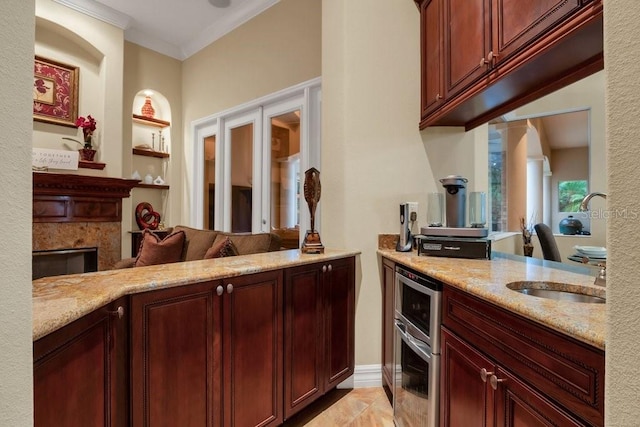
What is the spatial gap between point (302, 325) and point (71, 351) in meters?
1.11

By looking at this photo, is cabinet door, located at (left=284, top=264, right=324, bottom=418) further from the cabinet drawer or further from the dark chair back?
the dark chair back

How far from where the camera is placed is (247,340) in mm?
1496

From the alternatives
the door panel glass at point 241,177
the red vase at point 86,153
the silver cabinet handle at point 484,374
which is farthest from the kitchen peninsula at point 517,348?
the red vase at point 86,153

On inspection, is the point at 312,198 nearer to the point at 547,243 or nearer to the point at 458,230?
the point at 458,230

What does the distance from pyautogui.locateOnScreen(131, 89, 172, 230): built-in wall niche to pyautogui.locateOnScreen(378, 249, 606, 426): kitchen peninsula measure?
4.37 m

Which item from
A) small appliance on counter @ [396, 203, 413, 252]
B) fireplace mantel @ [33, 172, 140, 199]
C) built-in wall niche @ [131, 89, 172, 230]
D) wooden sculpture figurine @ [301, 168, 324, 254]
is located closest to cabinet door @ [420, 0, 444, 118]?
small appliance on counter @ [396, 203, 413, 252]

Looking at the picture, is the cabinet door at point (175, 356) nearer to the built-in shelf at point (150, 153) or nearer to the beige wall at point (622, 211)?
A: the beige wall at point (622, 211)

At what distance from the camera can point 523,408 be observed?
2.95 ft

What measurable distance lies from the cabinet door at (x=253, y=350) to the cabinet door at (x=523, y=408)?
3.33 feet

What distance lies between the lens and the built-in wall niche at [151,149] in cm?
460

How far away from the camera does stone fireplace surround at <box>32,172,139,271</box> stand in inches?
135

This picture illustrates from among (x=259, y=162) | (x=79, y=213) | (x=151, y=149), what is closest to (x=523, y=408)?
(x=259, y=162)

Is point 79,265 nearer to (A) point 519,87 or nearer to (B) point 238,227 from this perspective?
(B) point 238,227

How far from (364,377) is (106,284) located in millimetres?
1777
